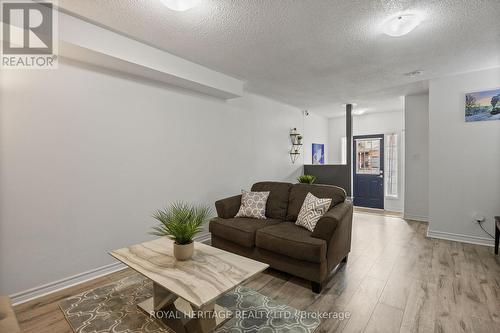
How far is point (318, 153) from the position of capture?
691 cm

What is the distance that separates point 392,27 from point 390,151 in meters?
4.75

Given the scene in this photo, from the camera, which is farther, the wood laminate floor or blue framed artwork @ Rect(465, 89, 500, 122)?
blue framed artwork @ Rect(465, 89, 500, 122)

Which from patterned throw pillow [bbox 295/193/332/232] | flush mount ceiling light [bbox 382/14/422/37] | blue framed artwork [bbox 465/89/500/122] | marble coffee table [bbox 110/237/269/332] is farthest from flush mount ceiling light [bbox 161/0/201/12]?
blue framed artwork [bbox 465/89/500/122]

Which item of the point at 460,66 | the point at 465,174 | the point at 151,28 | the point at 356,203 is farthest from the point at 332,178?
the point at 151,28

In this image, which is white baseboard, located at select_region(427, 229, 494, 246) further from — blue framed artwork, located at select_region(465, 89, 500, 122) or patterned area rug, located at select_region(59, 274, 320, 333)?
patterned area rug, located at select_region(59, 274, 320, 333)

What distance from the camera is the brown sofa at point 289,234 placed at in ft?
7.53

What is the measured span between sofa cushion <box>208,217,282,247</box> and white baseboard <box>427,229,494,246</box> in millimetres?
2739

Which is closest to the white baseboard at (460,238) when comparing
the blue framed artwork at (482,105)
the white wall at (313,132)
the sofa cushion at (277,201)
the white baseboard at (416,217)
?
the white baseboard at (416,217)

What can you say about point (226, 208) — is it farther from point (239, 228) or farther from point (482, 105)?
point (482, 105)

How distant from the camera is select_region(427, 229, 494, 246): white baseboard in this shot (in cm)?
A: 349

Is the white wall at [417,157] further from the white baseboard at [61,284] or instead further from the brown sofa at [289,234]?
the white baseboard at [61,284]

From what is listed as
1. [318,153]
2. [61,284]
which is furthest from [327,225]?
[318,153]

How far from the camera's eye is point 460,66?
331 centimetres

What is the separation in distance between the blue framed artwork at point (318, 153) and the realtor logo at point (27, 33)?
5781 mm
